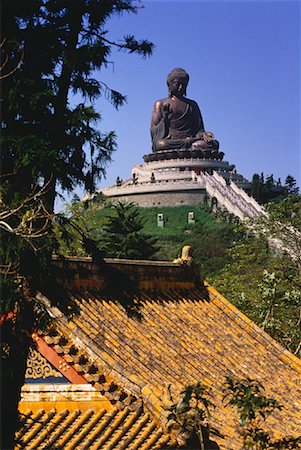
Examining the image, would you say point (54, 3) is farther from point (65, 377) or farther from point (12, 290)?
point (65, 377)

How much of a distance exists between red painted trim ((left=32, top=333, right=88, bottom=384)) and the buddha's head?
7025cm

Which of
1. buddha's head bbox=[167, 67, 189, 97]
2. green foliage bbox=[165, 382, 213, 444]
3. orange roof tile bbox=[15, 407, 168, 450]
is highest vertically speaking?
buddha's head bbox=[167, 67, 189, 97]

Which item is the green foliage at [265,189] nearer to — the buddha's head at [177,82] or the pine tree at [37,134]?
the buddha's head at [177,82]

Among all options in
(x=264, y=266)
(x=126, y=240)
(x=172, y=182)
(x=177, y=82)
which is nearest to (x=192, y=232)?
(x=172, y=182)

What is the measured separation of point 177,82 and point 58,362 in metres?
70.5

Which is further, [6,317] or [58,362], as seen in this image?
[58,362]

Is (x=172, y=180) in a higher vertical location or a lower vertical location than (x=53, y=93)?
higher

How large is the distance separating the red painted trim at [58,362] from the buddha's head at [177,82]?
70248mm

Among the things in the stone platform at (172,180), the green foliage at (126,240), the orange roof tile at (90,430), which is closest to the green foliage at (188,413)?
the orange roof tile at (90,430)

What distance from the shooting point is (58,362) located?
814 centimetres

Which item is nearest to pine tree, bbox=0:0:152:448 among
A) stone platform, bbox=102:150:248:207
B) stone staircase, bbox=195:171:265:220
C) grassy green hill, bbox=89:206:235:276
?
grassy green hill, bbox=89:206:235:276

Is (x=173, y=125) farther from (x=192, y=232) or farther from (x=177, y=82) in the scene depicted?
(x=192, y=232)

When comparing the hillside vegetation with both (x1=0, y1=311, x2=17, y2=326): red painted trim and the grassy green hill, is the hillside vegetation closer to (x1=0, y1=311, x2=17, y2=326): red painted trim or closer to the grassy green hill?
(x1=0, y1=311, x2=17, y2=326): red painted trim

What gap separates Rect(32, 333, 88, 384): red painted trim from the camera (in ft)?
26.4
